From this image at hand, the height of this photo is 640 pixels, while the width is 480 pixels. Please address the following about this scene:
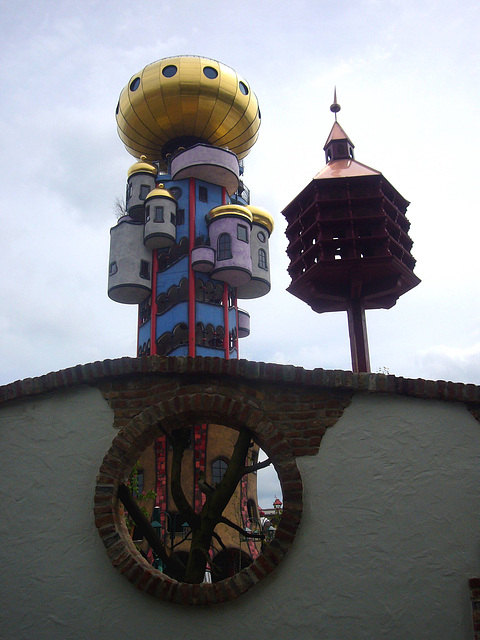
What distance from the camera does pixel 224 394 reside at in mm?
5047

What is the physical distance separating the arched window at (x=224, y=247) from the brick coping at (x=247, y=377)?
56.4 ft

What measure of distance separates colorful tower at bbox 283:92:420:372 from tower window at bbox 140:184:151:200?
31.4 feet

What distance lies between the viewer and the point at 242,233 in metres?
22.8

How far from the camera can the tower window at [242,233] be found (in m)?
22.6

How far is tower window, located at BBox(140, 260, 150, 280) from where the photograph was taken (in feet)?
72.9

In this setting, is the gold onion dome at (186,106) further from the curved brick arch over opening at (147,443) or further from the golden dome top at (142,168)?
the curved brick arch over opening at (147,443)

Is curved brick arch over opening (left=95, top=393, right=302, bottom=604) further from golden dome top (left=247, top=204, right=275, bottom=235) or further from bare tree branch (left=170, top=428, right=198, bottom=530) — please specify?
golden dome top (left=247, top=204, right=275, bottom=235)

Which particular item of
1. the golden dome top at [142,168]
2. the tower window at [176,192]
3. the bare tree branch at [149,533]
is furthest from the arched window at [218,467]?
the bare tree branch at [149,533]

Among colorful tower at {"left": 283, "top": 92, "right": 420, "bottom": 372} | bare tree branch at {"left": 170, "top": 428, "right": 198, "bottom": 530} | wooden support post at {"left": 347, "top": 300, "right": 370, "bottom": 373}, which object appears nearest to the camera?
bare tree branch at {"left": 170, "top": 428, "right": 198, "bottom": 530}

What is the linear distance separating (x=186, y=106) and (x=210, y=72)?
1808 mm

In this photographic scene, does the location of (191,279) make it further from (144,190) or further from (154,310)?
(144,190)

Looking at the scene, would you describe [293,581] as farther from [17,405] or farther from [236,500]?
[236,500]

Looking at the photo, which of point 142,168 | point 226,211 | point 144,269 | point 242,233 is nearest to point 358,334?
point 242,233

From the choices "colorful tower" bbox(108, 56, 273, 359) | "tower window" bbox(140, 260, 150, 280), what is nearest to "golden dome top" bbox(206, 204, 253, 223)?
"colorful tower" bbox(108, 56, 273, 359)
